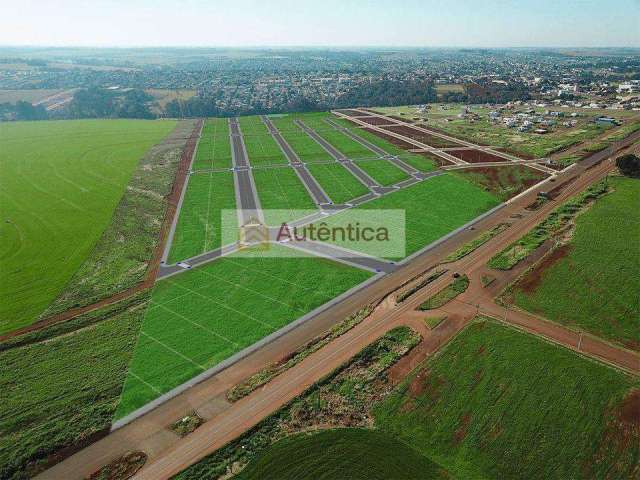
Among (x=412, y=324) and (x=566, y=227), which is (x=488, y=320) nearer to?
(x=412, y=324)

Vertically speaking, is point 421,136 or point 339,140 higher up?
point 421,136

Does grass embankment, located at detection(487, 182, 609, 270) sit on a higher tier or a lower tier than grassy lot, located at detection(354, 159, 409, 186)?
lower

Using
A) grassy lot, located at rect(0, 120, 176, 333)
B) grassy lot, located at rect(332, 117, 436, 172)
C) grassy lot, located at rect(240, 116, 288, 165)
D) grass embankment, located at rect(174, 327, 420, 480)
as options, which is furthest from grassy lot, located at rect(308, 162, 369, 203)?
grass embankment, located at rect(174, 327, 420, 480)

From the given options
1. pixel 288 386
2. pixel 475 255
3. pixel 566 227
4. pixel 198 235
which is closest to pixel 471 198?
pixel 566 227

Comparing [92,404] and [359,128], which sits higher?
[359,128]

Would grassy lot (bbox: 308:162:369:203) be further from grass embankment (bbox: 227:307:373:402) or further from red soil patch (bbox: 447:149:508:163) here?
grass embankment (bbox: 227:307:373:402)

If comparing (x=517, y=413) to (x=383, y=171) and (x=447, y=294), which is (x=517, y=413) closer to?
(x=447, y=294)

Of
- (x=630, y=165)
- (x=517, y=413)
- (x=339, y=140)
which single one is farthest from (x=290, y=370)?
(x=339, y=140)
